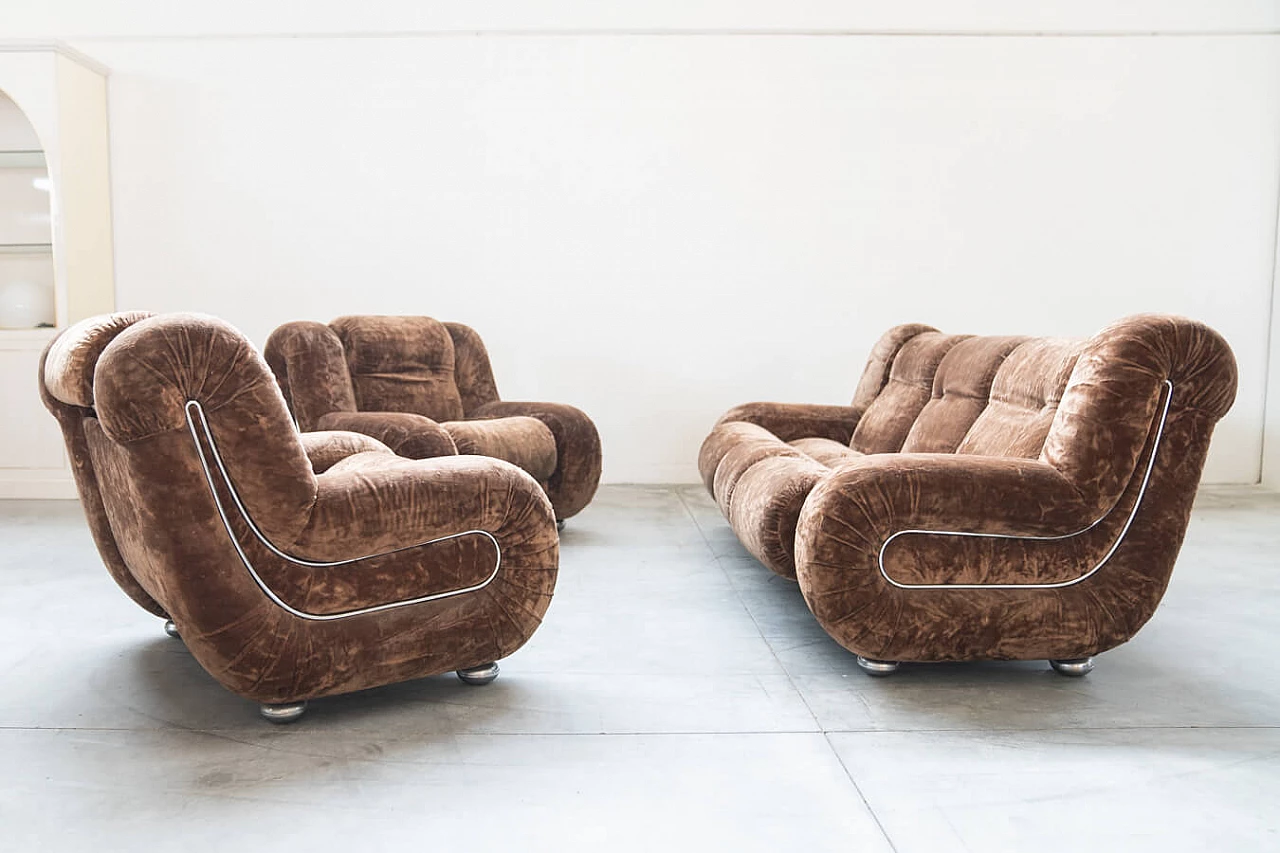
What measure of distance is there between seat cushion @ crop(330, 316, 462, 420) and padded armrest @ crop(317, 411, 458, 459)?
24.5 inches

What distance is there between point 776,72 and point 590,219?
48.3 inches

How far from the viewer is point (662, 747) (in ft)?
6.45

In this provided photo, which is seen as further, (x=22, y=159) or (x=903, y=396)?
(x=22, y=159)

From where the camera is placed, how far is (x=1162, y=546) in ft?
7.60

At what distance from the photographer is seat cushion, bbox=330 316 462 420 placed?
13.9 feet

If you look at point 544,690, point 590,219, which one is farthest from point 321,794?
point 590,219

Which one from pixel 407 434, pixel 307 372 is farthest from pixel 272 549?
pixel 307 372

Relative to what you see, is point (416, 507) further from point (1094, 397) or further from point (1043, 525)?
point (1094, 397)

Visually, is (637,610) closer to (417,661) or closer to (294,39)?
(417,661)

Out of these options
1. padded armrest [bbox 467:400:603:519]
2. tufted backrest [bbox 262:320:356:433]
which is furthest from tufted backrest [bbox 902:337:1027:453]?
tufted backrest [bbox 262:320:356:433]

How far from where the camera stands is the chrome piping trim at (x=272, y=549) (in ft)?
6.03

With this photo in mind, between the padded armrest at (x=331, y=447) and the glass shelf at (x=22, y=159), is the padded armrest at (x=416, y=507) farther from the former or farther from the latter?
the glass shelf at (x=22, y=159)

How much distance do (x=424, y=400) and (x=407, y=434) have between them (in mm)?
836

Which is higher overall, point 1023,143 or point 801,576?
point 1023,143
